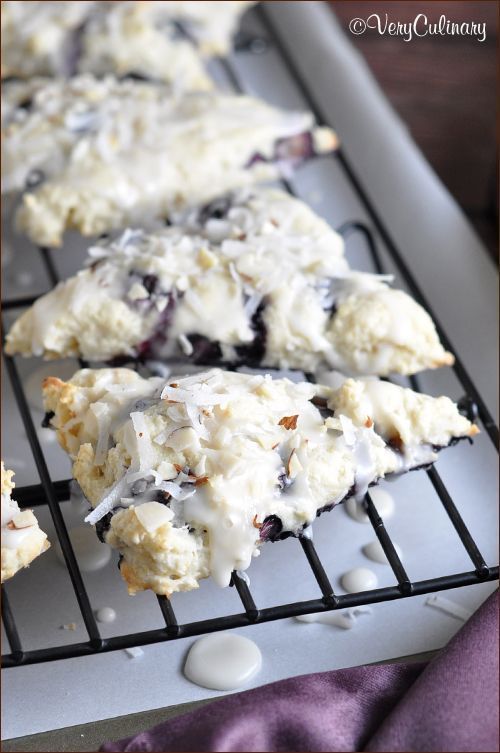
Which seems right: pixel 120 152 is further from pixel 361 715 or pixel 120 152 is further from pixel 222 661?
pixel 361 715

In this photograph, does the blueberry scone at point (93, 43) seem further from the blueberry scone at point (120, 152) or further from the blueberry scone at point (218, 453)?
the blueberry scone at point (218, 453)

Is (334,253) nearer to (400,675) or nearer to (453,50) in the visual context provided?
(400,675)

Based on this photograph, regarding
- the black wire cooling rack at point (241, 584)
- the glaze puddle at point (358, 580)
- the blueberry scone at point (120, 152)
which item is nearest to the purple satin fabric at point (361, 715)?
the black wire cooling rack at point (241, 584)

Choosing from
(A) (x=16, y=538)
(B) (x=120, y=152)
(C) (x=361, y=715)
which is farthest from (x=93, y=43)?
(C) (x=361, y=715)

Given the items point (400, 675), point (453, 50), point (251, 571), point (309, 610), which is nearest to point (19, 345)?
point (251, 571)

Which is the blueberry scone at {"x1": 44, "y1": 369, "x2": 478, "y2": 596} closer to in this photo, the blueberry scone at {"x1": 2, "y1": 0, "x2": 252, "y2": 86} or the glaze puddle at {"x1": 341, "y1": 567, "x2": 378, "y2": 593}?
the glaze puddle at {"x1": 341, "y1": 567, "x2": 378, "y2": 593}

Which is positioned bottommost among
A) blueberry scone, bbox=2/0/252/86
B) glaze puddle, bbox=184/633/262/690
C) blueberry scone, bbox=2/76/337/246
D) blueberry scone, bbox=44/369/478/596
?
glaze puddle, bbox=184/633/262/690

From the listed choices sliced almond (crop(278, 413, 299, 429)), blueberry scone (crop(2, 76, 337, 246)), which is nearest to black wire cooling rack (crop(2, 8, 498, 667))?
sliced almond (crop(278, 413, 299, 429))
